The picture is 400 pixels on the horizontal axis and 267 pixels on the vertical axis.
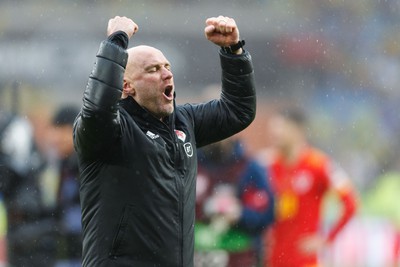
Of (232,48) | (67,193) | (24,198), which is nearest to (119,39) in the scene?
(232,48)

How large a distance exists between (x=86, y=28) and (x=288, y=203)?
55.4 inches

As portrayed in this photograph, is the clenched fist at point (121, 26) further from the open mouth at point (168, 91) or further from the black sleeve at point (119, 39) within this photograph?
the open mouth at point (168, 91)

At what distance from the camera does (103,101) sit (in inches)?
112

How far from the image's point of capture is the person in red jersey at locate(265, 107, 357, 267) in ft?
17.3

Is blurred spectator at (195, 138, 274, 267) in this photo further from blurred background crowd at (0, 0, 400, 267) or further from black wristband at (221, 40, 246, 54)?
black wristband at (221, 40, 246, 54)

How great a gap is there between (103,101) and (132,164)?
0.76 feet

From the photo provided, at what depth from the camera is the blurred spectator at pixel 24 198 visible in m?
4.96

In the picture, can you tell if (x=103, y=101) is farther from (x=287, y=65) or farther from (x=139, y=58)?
(x=287, y=65)

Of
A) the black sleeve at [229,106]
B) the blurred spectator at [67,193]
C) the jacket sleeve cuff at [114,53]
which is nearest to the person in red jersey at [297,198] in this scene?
the blurred spectator at [67,193]

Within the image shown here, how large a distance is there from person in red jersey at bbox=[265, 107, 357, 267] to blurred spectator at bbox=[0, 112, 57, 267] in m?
1.16

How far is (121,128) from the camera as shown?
2.95 meters

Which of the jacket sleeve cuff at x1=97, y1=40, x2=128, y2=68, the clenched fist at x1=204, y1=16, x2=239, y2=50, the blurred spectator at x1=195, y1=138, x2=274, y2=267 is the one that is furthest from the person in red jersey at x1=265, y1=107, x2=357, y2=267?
the jacket sleeve cuff at x1=97, y1=40, x2=128, y2=68

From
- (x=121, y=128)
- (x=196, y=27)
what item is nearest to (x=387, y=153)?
(x=196, y=27)

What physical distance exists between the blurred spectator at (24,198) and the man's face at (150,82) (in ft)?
6.48
